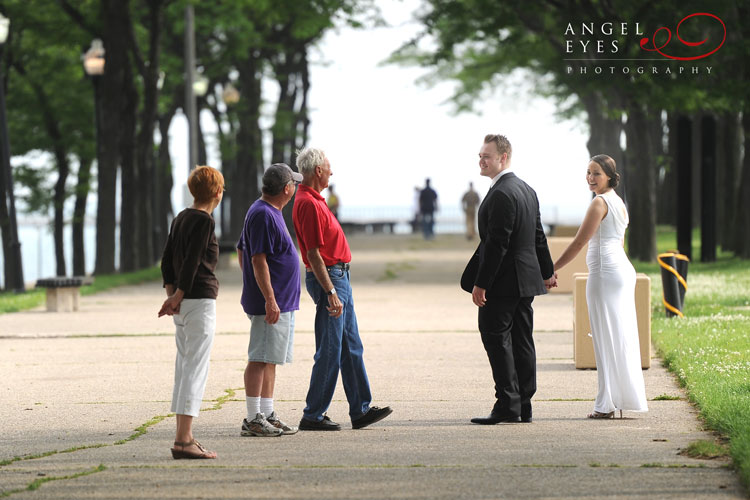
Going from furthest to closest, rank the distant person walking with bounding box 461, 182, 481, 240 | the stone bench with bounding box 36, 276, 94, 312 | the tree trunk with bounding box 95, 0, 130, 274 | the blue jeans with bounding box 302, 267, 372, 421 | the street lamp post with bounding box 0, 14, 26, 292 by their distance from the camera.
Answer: the distant person walking with bounding box 461, 182, 481, 240 < the tree trunk with bounding box 95, 0, 130, 274 < the street lamp post with bounding box 0, 14, 26, 292 < the stone bench with bounding box 36, 276, 94, 312 < the blue jeans with bounding box 302, 267, 372, 421

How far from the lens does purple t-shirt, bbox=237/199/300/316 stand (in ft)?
26.5

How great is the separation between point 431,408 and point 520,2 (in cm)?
1985

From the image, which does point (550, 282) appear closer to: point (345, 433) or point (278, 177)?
point (345, 433)

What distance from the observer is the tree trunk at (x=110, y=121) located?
27828 mm

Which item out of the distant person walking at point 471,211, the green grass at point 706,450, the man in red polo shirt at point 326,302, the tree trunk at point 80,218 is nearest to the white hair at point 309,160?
the man in red polo shirt at point 326,302

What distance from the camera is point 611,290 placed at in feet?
29.4

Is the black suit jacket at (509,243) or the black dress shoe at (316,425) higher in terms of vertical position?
the black suit jacket at (509,243)

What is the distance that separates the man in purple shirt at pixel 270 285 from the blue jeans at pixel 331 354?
23cm

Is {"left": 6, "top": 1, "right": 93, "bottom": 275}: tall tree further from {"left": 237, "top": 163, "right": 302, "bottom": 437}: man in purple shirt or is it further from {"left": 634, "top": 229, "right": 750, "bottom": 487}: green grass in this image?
{"left": 237, "top": 163, "right": 302, "bottom": 437}: man in purple shirt

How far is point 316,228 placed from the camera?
820 centimetres

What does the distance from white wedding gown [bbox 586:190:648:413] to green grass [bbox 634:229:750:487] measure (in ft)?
2.00

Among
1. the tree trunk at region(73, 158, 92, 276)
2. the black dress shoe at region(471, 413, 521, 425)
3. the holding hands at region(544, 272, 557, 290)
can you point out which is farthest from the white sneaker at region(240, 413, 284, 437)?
the tree trunk at region(73, 158, 92, 276)

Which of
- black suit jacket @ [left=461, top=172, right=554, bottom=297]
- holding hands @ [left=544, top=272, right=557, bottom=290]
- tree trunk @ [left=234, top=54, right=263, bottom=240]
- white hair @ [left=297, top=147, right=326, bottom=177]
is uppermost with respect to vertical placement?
tree trunk @ [left=234, top=54, right=263, bottom=240]

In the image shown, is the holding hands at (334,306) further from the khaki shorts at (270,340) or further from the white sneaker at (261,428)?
the white sneaker at (261,428)
